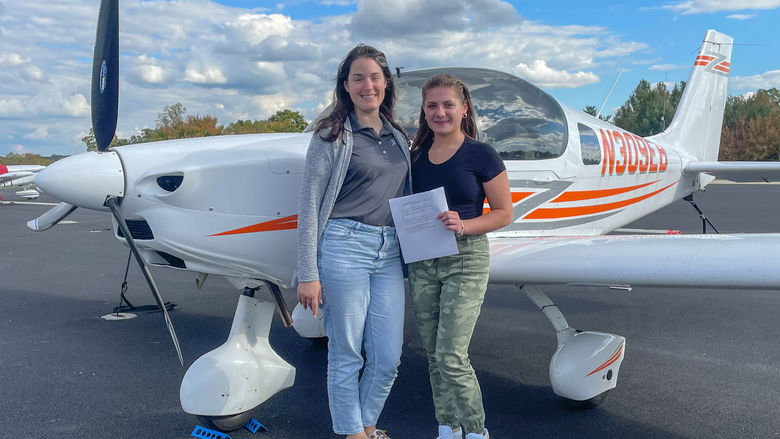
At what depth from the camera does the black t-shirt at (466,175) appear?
89.6 inches

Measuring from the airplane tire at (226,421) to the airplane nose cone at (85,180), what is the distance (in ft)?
3.81

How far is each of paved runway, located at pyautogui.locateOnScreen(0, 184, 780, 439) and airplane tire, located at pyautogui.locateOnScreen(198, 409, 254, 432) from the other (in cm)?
6

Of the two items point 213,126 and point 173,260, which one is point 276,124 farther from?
point 173,260

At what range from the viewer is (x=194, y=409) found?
2887mm

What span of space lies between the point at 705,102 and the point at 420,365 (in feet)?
17.5

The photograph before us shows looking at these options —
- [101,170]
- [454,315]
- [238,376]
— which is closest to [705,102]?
[454,315]

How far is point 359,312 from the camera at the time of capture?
7.57 feet

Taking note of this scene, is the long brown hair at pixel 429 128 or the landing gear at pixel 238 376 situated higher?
the long brown hair at pixel 429 128

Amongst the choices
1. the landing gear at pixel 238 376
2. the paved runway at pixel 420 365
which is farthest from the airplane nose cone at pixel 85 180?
the paved runway at pixel 420 365

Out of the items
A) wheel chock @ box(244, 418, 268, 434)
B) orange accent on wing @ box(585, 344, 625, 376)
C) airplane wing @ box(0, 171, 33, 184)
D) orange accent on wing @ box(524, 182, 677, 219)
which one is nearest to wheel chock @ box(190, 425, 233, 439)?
wheel chock @ box(244, 418, 268, 434)

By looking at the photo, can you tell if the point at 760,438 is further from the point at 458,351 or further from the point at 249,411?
the point at 249,411

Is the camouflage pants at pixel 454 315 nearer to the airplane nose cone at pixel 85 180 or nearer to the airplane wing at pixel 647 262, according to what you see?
the airplane wing at pixel 647 262

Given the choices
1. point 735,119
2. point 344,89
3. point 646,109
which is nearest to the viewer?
point 344,89

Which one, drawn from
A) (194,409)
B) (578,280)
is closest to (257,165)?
(194,409)
